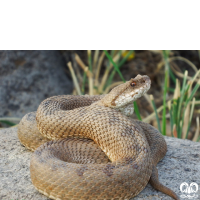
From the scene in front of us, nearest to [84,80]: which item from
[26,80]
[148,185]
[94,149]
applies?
[26,80]

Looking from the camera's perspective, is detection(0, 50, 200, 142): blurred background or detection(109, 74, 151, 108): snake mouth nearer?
detection(109, 74, 151, 108): snake mouth

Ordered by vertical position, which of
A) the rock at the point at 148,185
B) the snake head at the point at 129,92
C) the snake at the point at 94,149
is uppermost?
the snake head at the point at 129,92

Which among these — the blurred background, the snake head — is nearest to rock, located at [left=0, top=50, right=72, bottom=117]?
the blurred background

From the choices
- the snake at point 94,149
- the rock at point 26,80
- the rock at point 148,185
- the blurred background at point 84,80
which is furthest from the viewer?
the rock at point 26,80

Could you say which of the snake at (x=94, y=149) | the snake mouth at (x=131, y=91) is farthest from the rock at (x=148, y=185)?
the snake mouth at (x=131, y=91)

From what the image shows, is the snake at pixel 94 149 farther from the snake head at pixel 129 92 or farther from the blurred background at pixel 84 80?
the blurred background at pixel 84 80

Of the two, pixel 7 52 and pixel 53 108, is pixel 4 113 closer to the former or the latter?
pixel 7 52

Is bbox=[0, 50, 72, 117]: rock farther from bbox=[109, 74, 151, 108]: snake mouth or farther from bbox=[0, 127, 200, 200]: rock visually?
bbox=[109, 74, 151, 108]: snake mouth
